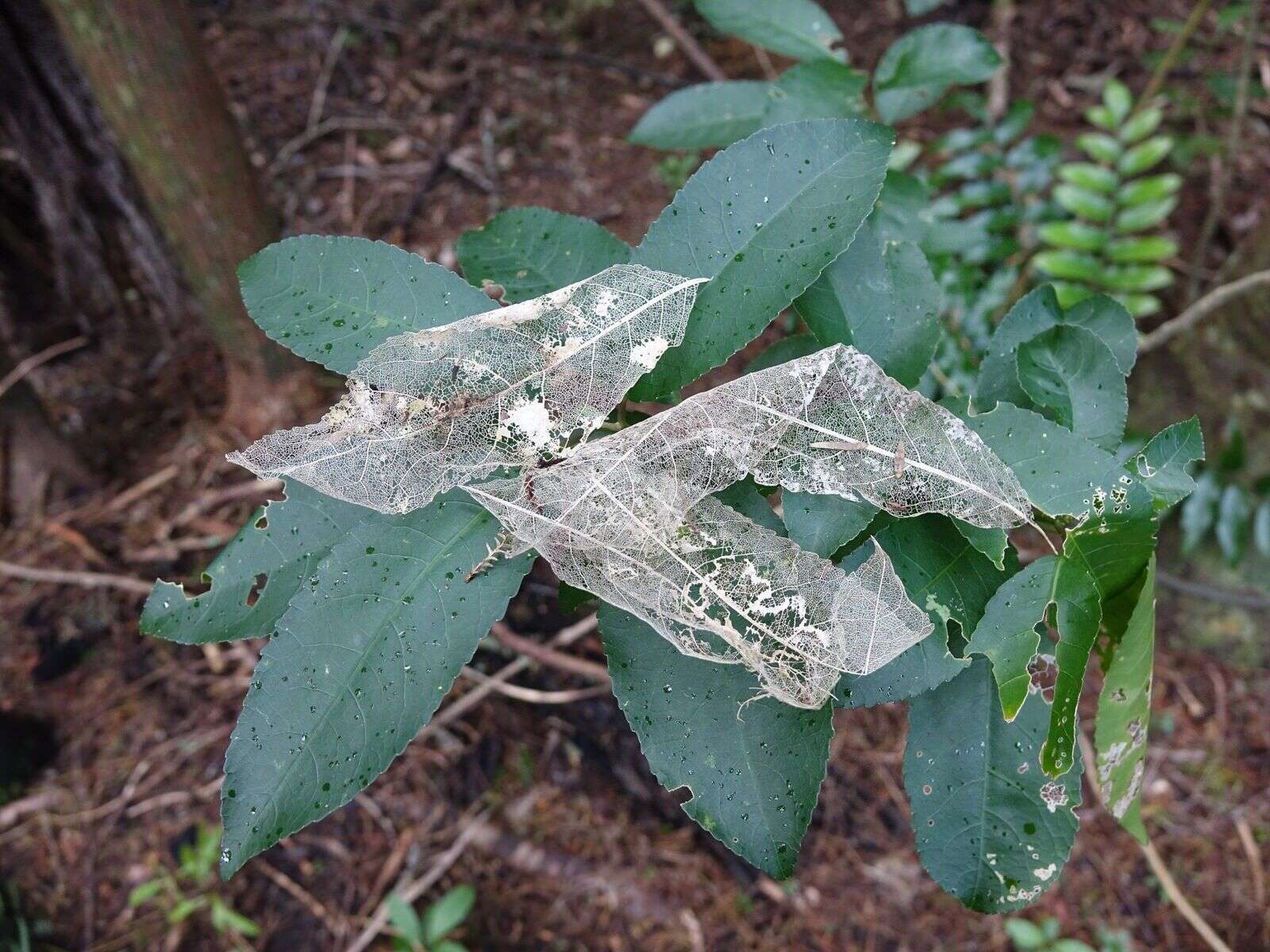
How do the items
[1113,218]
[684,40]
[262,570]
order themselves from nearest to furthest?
[262,570]
[1113,218]
[684,40]

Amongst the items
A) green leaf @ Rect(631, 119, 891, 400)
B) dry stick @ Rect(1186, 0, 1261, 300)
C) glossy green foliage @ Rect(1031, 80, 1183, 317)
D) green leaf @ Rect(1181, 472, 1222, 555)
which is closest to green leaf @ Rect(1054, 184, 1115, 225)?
glossy green foliage @ Rect(1031, 80, 1183, 317)

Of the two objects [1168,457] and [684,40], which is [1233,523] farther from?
[684,40]

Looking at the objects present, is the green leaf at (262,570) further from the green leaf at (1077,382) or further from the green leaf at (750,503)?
the green leaf at (1077,382)

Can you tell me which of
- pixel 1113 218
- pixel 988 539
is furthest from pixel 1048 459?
pixel 1113 218

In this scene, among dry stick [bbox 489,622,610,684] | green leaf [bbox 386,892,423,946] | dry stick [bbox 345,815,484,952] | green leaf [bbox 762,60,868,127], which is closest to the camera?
green leaf [bbox 762,60,868,127]

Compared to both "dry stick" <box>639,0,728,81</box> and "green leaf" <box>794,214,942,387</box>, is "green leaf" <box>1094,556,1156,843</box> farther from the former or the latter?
"dry stick" <box>639,0,728,81</box>

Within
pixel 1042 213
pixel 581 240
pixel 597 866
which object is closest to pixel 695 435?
pixel 581 240

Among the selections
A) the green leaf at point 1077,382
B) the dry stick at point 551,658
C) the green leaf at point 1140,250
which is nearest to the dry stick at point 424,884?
the dry stick at point 551,658
